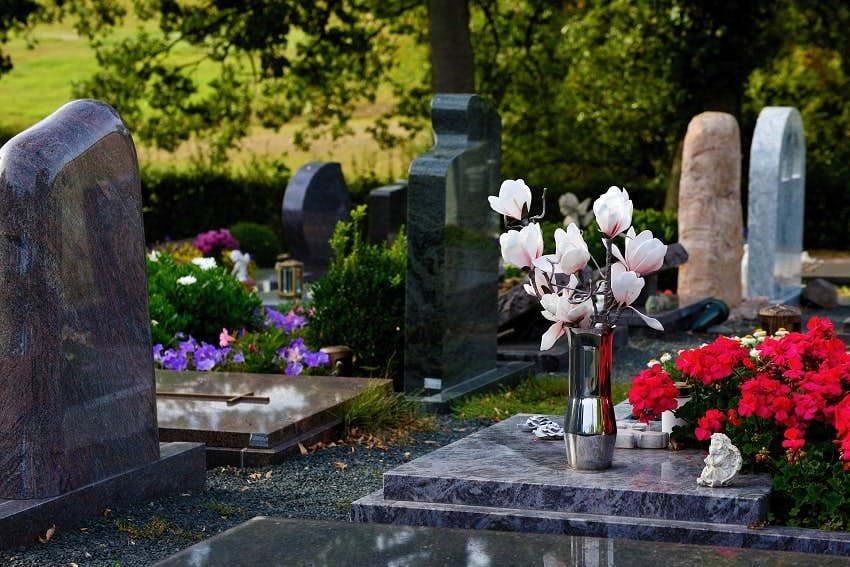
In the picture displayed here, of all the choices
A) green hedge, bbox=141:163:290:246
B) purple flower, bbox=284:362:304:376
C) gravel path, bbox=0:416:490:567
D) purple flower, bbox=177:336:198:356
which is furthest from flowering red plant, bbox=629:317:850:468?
green hedge, bbox=141:163:290:246

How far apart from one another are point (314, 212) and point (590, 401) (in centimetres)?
937

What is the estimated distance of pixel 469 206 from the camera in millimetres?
8117

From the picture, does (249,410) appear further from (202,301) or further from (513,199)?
(513,199)

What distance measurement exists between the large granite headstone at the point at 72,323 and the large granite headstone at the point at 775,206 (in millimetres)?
8133

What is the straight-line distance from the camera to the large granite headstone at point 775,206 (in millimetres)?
12203

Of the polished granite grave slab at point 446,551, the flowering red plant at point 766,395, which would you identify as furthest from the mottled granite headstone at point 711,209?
the polished granite grave slab at point 446,551

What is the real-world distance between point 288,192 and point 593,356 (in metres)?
9.41

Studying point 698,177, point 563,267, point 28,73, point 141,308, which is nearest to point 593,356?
point 563,267

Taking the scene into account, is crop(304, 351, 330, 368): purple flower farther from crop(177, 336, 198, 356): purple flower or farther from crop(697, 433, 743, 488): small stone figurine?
crop(697, 433, 743, 488): small stone figurine

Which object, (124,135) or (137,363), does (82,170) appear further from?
(137,363)

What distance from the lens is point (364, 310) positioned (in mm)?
8414

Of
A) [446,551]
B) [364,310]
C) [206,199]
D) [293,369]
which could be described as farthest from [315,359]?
[206,199]

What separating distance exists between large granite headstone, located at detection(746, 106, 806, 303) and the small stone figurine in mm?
8397

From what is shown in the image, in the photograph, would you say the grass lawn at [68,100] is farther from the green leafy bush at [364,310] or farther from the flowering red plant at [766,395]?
the flowering red plant at [766,395]
